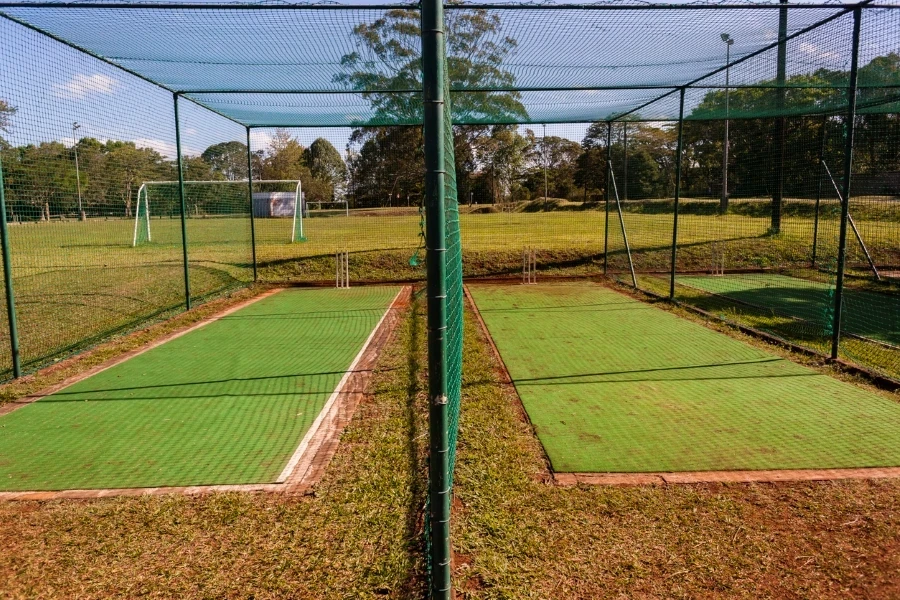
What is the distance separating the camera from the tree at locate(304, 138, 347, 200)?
13566 millimetres

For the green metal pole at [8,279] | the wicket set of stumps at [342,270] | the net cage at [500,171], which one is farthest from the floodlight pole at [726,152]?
the green metal pole at [8,279]

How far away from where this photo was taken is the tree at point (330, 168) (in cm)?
1357

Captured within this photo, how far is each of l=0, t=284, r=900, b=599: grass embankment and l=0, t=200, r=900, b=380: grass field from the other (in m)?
6.51

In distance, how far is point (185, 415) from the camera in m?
4.30

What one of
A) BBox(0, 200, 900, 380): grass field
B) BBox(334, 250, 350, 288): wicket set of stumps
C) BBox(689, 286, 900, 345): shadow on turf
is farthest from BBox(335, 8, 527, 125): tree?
BBox(689, 286, 900, 345): shadow on turf

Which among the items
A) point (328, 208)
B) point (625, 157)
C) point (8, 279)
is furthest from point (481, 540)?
point (328, 208)

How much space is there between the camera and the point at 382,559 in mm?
2469

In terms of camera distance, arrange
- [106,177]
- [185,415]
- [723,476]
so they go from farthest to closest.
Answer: [106,177] < [185,415] < [723,476]

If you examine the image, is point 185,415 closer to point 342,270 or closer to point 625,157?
point 342,270

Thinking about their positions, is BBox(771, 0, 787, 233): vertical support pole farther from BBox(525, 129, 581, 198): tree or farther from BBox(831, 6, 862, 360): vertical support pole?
BBox(525, 129, 581, 198): tree

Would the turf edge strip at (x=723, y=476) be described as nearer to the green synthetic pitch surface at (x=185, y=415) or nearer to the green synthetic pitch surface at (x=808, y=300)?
the green synthetic pitch surface at (x=185, y=415)

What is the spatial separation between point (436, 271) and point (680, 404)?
10.7ft

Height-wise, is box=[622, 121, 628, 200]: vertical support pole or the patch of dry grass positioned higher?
box=[622, 121, 628, 200]: vertical support pole

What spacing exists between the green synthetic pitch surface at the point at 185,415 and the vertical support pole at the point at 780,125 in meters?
5.18
